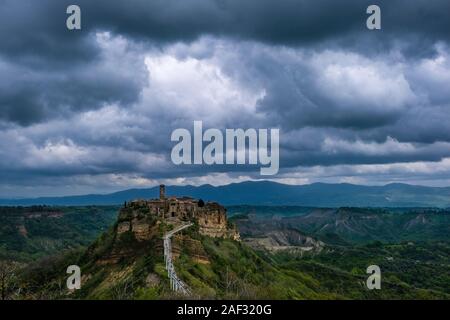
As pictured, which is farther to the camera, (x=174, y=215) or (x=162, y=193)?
(x=162, y=193)

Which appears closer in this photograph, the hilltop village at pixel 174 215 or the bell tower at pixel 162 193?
the hilltop village at pixel 174 215

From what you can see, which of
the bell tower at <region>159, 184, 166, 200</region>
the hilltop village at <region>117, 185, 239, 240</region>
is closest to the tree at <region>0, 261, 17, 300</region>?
the hilltop village at <region>117, 185, 239, 240</region>

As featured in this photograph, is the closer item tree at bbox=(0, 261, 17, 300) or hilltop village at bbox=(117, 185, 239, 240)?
tree at bbox=(0, 261, 17, 300)

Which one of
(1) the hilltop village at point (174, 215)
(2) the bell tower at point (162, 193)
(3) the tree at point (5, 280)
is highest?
(2) the bell tower at point (162, 193)

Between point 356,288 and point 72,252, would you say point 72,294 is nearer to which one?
point 72,252

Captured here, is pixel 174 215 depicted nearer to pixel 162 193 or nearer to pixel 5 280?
pixel 162 193

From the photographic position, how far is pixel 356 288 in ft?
559

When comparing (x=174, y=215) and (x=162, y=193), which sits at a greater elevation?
(x=162, y=193)

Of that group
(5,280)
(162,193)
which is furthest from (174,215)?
(5,280)

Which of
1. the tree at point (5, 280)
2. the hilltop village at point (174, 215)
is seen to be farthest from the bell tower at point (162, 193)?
the tree at point (5, 280)

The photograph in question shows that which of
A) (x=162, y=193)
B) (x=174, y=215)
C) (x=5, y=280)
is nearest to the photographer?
(x=5, y=280)

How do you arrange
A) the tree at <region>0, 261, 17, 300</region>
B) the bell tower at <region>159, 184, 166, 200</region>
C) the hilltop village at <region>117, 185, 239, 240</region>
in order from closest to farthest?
the tree at <region>0, 261, 17, 300</region> < the hilltop village at <region>117, 185, 239, 240</region> < the bell tower at <region>159, 184, 166, 200</region>

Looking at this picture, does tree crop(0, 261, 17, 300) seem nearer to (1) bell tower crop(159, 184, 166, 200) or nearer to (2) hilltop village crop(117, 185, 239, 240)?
(2) hilltop village crop(117, 185, 239, 240)

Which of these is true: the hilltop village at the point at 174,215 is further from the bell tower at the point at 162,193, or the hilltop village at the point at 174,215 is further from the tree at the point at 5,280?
the tree at the point at 5,280
